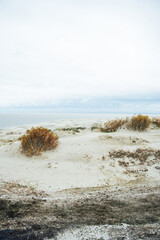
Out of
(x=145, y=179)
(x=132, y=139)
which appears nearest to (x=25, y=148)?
(x=145, y=179)

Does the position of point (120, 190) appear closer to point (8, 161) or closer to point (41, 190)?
point (41, 190)

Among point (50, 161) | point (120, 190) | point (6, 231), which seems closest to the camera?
point (6, 231)

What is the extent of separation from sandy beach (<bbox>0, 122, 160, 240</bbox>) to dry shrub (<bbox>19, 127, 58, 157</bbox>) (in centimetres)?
26

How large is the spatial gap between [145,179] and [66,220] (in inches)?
113

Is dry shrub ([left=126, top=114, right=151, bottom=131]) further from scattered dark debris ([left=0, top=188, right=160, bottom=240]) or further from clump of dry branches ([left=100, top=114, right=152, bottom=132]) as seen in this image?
scattered dark debris ([left=0, top=188, right=160, bottom=240])

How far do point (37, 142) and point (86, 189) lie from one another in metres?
3.40

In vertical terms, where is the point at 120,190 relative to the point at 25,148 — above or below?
below

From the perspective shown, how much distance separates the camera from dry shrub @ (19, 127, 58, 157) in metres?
6.12

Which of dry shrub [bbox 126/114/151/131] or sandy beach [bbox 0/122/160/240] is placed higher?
dry shrub [bbox 126/114/151/131]

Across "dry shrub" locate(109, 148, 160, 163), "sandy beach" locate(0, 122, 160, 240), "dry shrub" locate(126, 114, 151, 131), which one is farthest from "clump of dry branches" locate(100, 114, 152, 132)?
"dry shrub" locate(109, 148, 160, 163)

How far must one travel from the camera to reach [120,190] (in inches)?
146

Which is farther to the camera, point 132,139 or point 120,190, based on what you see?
point 132,139

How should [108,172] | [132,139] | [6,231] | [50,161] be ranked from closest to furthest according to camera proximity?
[6,231]
[108,172]
[50,161]
[132,139]

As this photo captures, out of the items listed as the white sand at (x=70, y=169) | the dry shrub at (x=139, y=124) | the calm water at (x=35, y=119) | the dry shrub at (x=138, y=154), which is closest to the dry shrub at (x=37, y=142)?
the white sand at (x=70, y=169)
